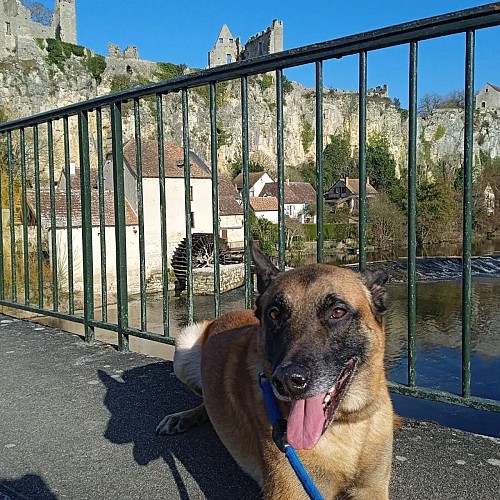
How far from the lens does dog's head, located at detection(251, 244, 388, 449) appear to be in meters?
1.89

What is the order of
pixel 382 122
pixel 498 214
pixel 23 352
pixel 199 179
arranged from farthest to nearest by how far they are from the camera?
pixel 382 122 → pixel 199 179 → pixel 498 214 → pixel 23 352

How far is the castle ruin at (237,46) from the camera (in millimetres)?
78375

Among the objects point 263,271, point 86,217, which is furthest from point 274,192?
point 263,271

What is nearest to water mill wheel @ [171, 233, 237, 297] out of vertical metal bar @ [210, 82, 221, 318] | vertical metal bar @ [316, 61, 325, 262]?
vertical metal bar @ [210, 82, 221, 318]

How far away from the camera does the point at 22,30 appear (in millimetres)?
53781

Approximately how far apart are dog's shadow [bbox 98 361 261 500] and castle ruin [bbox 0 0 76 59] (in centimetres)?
5566

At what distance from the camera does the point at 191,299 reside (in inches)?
151

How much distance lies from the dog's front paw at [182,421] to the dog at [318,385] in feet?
1.07

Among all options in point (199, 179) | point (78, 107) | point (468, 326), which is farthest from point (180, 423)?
point (199, 179)

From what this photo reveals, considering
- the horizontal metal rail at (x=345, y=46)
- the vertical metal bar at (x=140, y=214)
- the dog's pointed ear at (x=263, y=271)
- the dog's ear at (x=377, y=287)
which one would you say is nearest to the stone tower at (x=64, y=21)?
the vertical metal bar at (x=140, y=214)

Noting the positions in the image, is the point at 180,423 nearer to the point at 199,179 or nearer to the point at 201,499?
the point at 201,499

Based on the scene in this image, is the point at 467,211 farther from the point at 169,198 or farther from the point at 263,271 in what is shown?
the point at 169,198

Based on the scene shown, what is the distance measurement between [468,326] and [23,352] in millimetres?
3191

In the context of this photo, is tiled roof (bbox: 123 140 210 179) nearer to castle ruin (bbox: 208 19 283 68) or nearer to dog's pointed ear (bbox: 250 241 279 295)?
dog's pointed ear (bbox: 250 241 279 295)
